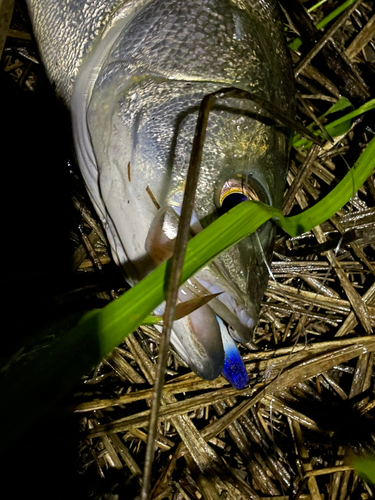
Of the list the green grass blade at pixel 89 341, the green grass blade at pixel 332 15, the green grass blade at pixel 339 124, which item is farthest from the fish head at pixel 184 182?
the green grass blade at pixel 332 15

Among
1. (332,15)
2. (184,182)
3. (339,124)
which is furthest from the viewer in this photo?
(332,15)

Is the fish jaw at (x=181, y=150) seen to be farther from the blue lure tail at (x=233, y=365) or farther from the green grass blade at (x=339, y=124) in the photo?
the green grass blade at (x=339, y=124)

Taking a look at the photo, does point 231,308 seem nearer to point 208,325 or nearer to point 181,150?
point 208,325

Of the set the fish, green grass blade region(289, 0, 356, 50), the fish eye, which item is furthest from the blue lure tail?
green grass blade region(289, 0, 356, 50)

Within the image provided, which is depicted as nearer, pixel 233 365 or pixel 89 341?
pixel 89 341

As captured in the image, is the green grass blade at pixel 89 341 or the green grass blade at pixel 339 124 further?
the green grass blade at pixel 339 124

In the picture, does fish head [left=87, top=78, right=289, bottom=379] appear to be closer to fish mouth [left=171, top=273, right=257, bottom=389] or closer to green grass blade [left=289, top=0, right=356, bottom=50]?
fish mouth [left=171, top=273, right=257, bottom=389]

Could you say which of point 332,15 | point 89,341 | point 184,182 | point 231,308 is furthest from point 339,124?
point 89,341
